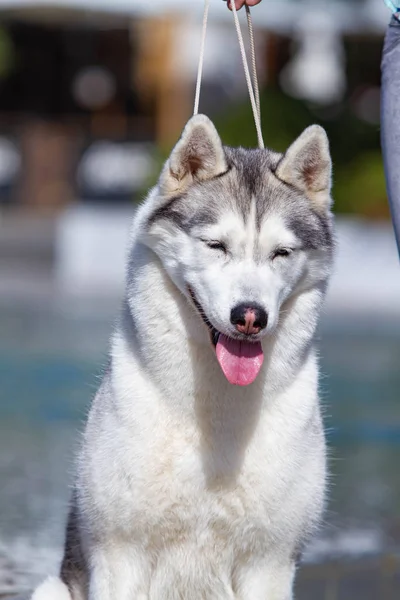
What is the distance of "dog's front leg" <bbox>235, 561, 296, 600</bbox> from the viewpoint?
13.4 ft

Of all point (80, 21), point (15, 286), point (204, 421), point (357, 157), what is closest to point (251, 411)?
point (204, 421)

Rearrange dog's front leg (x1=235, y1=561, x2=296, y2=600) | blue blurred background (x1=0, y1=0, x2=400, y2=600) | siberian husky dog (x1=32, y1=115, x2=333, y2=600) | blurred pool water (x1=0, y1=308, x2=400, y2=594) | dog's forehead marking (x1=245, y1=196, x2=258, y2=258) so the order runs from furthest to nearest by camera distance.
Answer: blue blurred background (x1=0, y1=0, x2=400, y2=600) < blurred pool water (x1=0, y1=308, x2=400, y2=594) < dog's front leg (x1=235, y1=561, x2=296, y2=600) < siberian husky dog (x1=32, y1=115, x2=333, y2=600) < dog's forehead marking (x1=245, y1=196, x2=258, y2=258)

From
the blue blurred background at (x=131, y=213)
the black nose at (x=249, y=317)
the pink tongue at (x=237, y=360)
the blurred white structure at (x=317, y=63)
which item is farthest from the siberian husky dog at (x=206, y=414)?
the blurred white structure at (x=317, y=63)

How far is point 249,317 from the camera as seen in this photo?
3.65m

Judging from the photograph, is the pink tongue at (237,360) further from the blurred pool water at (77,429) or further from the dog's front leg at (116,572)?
the blurred pool water at (77,429)

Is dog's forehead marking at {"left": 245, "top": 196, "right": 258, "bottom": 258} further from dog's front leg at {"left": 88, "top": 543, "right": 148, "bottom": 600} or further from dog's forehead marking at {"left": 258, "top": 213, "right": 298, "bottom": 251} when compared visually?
dog's front leg at {"left": 88, "top": 543, "right": 148, "bottom": 600}

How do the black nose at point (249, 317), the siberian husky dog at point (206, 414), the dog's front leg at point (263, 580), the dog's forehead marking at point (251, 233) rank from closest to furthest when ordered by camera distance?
the black nose at point (249, 317), the dog's forehead marking at point (251, 233), the siberian husky dog at point (206, 414), the dog's front leg at point (263, 580)

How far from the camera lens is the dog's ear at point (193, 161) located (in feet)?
13.0

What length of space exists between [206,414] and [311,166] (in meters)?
0.88

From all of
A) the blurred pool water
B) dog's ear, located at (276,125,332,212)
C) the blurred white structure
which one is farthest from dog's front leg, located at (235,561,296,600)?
the blurred white structure

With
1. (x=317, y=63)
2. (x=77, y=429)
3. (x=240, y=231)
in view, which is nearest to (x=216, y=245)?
(x=240, y=231)

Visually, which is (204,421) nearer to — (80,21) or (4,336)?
(4,336)

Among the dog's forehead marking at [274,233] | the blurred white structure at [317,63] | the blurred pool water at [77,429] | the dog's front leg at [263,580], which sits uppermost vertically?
the dog's forehead marking at [274,233]

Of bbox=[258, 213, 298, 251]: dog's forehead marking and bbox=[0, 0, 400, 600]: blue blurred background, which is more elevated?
bbox=[258, 213, 298, 251]: dog's forehead marking
